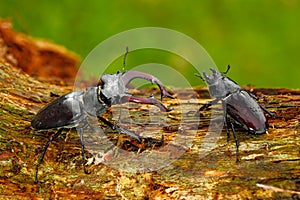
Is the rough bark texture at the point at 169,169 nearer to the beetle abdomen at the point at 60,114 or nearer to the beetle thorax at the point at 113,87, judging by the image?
the beetle abdomen at the point at 60,114

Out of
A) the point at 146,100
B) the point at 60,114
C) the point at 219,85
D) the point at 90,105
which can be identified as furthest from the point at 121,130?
the point at 219,85

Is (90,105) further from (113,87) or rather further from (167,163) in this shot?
(167,163)

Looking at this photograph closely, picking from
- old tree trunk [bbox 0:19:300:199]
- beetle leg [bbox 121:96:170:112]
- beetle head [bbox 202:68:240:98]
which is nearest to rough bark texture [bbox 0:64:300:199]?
old tree trunk [bbox 0:19:300:199]

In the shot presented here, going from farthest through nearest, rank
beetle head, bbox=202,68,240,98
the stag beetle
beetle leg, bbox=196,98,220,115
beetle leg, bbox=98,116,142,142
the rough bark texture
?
beetle head, bbox=202,68,240,98 < beetle leg, bbox=196,98,220,115 < the stag beetle < beetle leg, bbox=98,116,142,142 < the rough bark texture

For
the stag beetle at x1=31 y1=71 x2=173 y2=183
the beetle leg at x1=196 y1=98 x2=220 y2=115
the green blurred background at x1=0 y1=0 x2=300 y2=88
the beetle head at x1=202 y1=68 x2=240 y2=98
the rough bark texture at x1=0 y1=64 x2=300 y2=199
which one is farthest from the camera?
the green blurred background at x1=0 y1=0 x2=300 y2=88

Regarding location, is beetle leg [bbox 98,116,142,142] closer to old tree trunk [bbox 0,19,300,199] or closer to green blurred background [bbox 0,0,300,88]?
old tree trunk [bbox 0,19,300,199]

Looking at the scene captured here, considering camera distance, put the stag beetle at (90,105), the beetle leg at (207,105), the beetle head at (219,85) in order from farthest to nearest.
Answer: the beetle head at (219,85), the beetle leg at (207,105), the stag beetle at (90,105)

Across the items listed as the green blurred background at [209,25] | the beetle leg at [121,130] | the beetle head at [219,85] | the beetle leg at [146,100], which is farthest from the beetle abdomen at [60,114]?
the green blurred background at [209,25]
